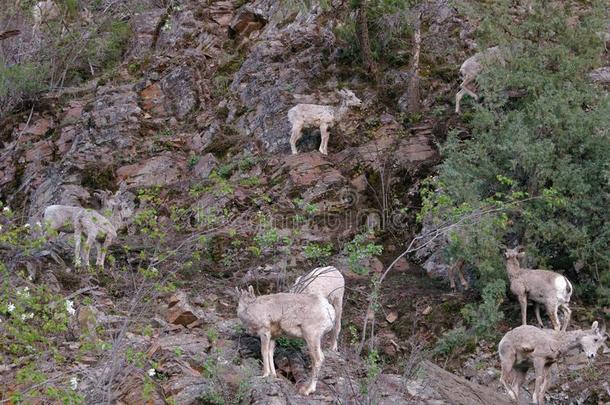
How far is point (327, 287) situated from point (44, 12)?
61.8ft

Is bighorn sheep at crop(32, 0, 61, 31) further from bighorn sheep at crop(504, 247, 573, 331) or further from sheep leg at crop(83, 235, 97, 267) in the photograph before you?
bighorn sheep at crop(504, 247, 573, 331)

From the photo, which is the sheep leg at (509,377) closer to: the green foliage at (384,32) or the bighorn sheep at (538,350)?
the bighorn sheep at (538,350)

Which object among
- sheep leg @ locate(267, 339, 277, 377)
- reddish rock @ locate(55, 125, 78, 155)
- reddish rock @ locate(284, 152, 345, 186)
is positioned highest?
sheep leg @ locate(267, 339, 277, 377)

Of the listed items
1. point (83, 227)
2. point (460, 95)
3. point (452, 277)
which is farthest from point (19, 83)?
point (452, 277)

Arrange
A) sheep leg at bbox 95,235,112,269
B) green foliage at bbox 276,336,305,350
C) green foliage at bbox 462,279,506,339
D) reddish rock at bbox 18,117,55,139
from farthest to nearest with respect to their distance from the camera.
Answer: reddish rock at bbox 18,117,55,139 → sheep leg at bbox 95,235,112,269 → green foliage at bbox 462,279,506,339 → green foliage at bbox 276,336,305,350

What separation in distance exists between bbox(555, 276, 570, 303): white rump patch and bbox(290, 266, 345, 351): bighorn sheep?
3350mm

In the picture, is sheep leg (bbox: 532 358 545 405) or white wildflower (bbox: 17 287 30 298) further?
sheep leg (bbox: 532 358 545 405)

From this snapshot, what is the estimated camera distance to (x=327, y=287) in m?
11.7

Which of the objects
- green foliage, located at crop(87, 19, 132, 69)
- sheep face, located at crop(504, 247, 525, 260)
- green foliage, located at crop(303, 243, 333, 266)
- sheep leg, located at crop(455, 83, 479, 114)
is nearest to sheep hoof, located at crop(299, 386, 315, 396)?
green foliage, located at crop(303, 243, 333, 266)

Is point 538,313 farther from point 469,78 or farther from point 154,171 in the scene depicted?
point 154,171

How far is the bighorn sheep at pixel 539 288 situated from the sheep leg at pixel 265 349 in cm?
472

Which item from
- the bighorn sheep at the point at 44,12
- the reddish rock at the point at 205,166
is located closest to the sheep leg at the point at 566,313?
the reddish rock at the point at 205,166

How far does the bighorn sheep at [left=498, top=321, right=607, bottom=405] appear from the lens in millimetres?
10992

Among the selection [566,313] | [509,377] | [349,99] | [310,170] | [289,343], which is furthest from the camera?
[349,99]
